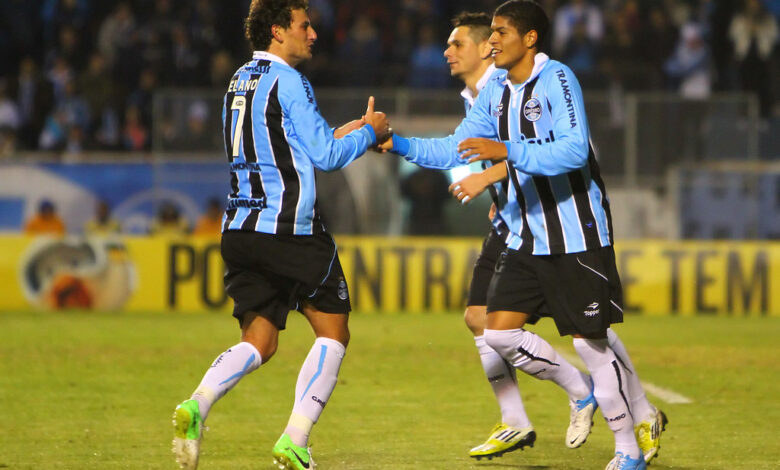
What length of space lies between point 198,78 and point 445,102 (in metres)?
3.96

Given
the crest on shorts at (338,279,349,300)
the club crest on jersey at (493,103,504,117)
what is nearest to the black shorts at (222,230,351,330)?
the crest on shorts at (338,279,349,300)

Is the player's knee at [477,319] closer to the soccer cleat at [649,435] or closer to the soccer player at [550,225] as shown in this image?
the soccer player at [550,225]

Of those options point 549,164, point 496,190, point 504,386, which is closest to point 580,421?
point 504,386

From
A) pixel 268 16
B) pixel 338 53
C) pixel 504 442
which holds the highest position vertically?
pixel 338 53

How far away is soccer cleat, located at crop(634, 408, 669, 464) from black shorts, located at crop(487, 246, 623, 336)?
2.03 feet

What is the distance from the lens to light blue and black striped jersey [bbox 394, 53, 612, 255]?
5.06m

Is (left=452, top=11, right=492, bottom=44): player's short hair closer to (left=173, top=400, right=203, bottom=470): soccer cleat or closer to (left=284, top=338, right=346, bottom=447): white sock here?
(left=284, top=338, right=346, bottom=447): white sock

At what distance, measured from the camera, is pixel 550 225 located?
5.36 meters

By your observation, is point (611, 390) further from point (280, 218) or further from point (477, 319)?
point (280, 218)

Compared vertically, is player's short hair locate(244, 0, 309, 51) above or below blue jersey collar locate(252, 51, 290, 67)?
above

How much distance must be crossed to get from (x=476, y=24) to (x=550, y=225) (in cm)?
157

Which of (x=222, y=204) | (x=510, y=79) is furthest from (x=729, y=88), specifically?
(x=510, y=79)

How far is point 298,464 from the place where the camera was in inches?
198

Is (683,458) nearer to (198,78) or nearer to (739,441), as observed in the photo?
(739,441)
